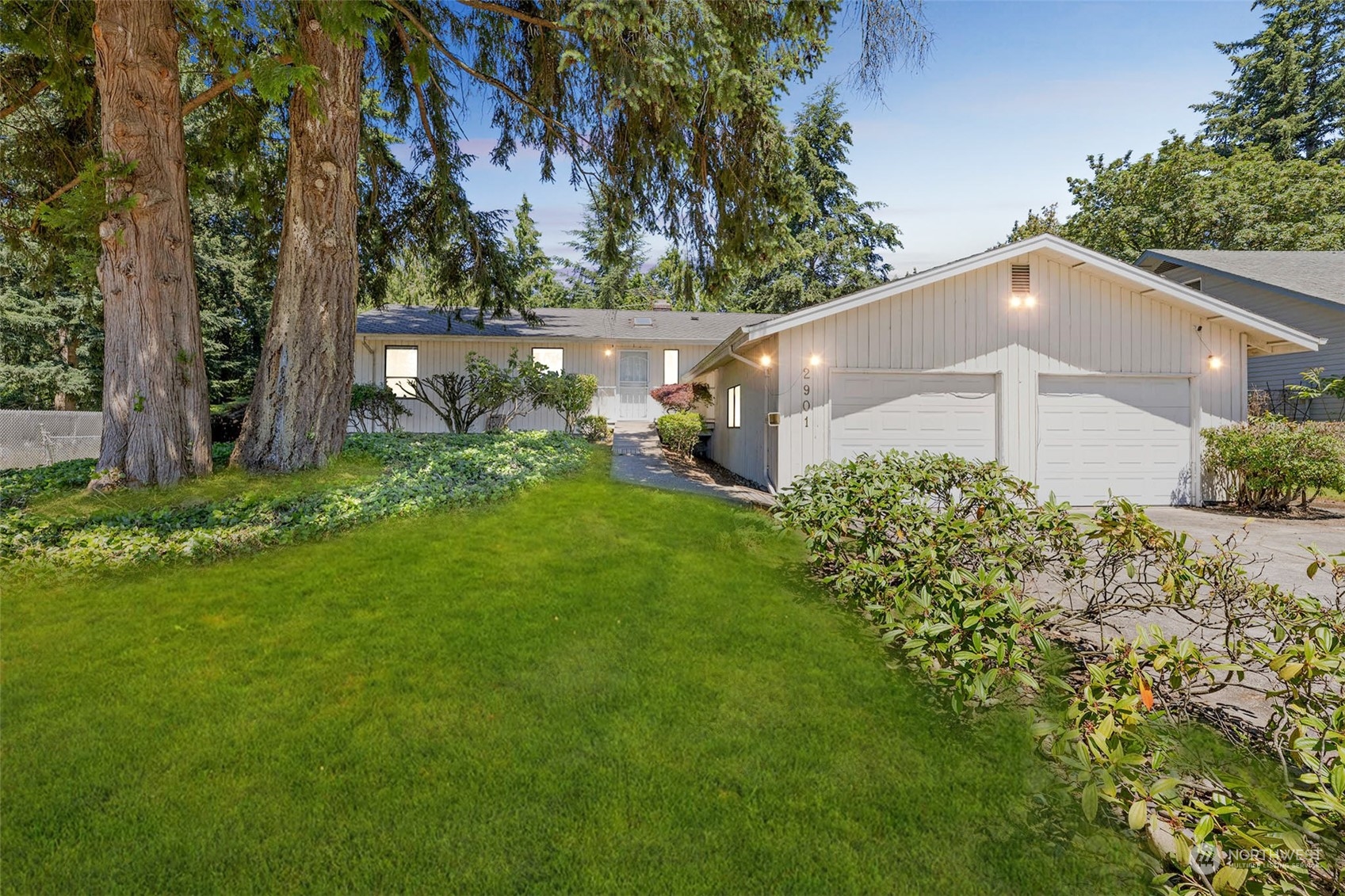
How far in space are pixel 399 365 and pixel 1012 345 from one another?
14.3 metres

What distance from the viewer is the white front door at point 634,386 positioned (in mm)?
17266

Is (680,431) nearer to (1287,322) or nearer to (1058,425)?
(1058,425)

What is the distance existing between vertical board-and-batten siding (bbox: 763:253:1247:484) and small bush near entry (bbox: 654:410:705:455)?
385 centimetres

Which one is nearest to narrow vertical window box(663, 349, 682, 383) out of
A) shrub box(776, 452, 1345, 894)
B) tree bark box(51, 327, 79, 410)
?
shrub box(776, 452, 1345, 894)

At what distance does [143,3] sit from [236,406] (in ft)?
23.5

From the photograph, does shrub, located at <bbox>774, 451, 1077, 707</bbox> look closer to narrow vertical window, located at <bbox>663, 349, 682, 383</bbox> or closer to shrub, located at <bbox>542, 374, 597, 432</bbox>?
shrub, located at <bbox>542, 374, 597, 432</bbox>

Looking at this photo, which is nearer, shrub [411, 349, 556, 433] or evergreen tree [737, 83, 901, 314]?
shrub [411, 349, 556, 433]

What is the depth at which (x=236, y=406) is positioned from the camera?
11.1 m

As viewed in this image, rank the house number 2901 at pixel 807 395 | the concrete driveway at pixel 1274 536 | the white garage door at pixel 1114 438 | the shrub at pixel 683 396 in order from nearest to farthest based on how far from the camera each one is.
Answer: the concrete driveway at pixel 1274 536, the house number 2901 at pixel 807 395, the white garage door at pixel 1114 438, the shrub at pixel 683 396

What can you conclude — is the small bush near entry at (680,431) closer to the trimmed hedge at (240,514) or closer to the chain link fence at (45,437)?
Result: the trimmed hedge at (240,514)

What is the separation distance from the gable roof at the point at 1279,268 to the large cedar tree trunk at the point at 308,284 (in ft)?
59.2

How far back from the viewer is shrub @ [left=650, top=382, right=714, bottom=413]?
14.6 meters

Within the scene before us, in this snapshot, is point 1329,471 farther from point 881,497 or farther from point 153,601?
point 153,601

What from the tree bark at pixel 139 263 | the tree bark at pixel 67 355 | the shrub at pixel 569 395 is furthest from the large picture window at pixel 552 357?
the tree bark at pixel 67 355
